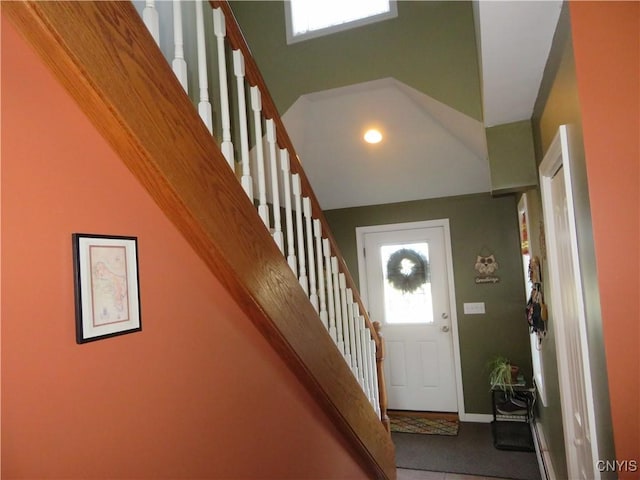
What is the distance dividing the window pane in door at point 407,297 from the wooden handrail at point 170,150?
8.48 ft

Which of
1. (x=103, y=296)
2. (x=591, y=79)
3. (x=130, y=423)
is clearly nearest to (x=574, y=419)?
(x=591, y=79)

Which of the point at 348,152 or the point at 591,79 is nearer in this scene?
the point at 591,79

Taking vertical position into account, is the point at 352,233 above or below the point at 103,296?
above

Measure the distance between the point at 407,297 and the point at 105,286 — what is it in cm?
355

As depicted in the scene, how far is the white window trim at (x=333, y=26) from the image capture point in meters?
2.69

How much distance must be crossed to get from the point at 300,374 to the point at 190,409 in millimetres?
589

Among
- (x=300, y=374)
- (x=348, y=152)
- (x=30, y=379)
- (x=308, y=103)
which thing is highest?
(x=308, y=103)

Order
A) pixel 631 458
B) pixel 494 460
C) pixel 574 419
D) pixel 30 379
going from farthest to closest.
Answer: pixel 494 460 < pixel 574 419 < pixel 631 458 < pixel 30 379

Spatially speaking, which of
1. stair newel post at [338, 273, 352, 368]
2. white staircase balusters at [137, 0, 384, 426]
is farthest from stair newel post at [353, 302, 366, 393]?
stair newel post at [338, 273, 352, 368]

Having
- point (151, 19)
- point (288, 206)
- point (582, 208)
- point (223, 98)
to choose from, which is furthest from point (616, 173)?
point (151, 19)

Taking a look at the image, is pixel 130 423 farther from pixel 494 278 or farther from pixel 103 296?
pixel 494 278

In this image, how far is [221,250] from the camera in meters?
1.19

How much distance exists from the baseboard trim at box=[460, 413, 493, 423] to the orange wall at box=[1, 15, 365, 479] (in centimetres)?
307

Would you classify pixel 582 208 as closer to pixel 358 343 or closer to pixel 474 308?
pixel 358 343
